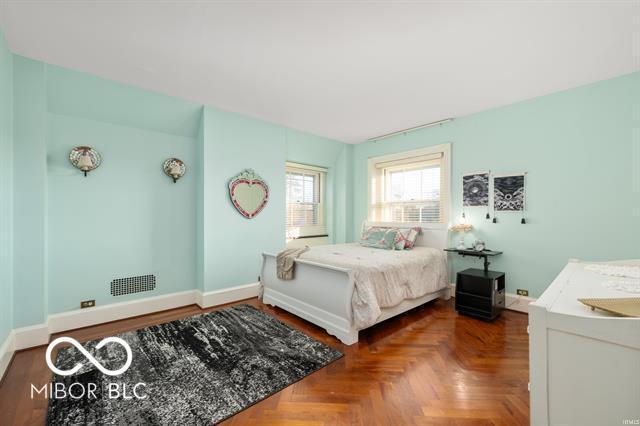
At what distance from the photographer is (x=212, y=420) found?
1.57 m

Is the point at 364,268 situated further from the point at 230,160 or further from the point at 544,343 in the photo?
the point at 230,160

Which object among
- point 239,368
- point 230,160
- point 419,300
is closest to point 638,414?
point 239,368

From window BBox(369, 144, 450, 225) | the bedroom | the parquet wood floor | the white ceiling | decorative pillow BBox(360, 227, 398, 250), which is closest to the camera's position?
the parquet wood floor

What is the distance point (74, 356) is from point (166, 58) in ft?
8.68

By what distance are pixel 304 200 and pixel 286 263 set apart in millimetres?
2134

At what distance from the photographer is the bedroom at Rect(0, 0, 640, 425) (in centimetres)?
171

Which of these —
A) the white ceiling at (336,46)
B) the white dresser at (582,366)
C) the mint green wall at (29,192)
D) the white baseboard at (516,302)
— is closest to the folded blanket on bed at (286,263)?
the white ceiling at (336,46)

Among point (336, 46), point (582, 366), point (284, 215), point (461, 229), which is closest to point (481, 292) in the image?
point (461, 229)

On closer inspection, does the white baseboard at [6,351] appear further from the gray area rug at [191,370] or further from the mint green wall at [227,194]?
the mint green wall at [227,194]

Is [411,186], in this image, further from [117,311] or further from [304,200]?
[117,311]

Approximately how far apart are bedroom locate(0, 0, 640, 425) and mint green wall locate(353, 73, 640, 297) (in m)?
0.02

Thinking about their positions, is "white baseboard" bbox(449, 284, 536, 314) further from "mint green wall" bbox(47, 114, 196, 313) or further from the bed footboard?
"mint green wall" bbox(47, 114, 196, 313)

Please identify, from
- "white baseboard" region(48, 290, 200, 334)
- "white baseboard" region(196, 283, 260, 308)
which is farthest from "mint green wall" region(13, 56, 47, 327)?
"white baseboard" region(196, 283, 260, 308)

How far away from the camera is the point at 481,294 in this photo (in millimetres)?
3076
